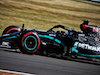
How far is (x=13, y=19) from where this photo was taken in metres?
10.0

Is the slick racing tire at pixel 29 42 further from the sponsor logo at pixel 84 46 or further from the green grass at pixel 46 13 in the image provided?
the green grass at pixel 46 13

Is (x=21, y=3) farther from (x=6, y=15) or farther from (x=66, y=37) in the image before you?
(x=66, y=37)

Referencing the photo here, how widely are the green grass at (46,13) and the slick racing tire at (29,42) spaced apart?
479cm

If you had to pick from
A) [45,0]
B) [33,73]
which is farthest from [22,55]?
[45,0]

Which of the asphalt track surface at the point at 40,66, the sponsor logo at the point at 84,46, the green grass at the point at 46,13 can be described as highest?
the green grass at the point at 46,13

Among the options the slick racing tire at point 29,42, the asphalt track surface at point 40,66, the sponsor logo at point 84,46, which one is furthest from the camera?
the sponsor logo at point 84,46

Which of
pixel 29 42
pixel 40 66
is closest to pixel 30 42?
pixel 29 42

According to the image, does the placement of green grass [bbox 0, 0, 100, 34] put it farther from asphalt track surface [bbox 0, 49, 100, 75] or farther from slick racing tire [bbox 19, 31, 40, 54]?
asphalt track surface [bbox 0, 49, 100, 75]

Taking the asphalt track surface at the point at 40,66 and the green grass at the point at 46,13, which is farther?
the green grass at the point at 46,13

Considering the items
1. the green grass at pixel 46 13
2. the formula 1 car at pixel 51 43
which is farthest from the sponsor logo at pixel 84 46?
the green grass at pixel 46 13

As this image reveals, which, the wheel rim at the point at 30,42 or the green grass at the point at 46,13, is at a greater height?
the green grass at the point at 46,13

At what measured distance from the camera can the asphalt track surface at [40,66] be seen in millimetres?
3723

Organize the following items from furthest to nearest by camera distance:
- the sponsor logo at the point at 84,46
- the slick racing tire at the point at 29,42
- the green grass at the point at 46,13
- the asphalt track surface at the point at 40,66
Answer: the green grass at the point at 46,13
the sponsor logo at the point at 84,46
the slick racing tire at the point at 29,42
the asphalt track surface at the point at 40,66

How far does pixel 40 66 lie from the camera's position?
3998mm
